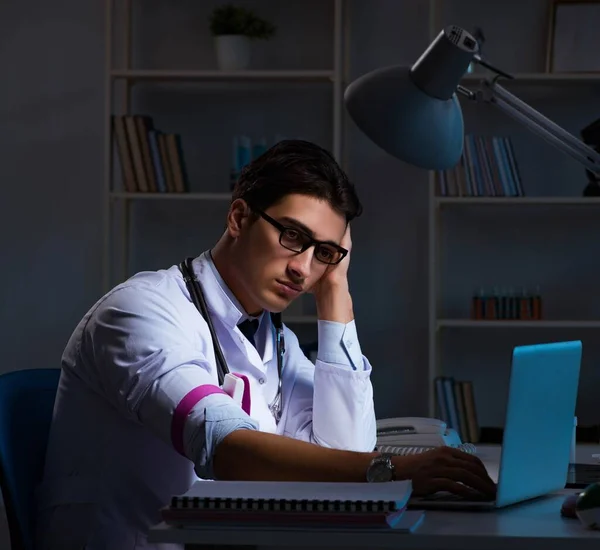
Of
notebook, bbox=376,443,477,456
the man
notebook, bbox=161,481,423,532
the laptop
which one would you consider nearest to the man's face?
the man

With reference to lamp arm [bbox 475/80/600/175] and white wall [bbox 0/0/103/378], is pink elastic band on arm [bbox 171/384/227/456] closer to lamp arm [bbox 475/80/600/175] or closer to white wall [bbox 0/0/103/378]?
lamp arm [bbox 475/80/600/175]

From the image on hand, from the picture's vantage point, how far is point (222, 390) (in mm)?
1477

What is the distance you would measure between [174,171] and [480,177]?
1.08m

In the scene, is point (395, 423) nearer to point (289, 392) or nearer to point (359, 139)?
point (289, 392)

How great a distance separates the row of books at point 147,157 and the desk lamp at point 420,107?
199 cm

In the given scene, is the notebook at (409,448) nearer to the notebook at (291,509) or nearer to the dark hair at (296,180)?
the dark hair at (296,180)

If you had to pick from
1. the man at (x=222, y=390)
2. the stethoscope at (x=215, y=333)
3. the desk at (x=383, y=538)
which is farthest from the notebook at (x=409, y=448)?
the desk at (x=383, y=538)

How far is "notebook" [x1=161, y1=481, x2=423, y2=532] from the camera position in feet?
3.74

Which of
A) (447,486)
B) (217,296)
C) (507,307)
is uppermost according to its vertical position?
(217,296)

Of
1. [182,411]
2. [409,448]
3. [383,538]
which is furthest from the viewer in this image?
[409,448]

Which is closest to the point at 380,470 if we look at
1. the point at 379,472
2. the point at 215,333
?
the point at 379,472

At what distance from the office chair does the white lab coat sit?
4 centimetres

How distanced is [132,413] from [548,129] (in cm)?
98

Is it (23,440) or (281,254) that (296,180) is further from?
(23,440)
